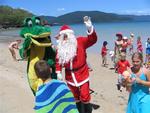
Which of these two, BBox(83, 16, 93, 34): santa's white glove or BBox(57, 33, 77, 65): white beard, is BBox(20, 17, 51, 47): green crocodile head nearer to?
BBox(57, 33, 77, 65): white beard

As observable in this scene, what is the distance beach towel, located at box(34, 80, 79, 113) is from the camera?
5.91m

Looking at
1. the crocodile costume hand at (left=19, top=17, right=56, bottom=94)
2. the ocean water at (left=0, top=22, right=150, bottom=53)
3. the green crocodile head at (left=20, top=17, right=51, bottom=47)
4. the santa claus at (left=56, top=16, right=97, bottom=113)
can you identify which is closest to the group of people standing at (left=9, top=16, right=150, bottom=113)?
the santa claus at (left=56, top=16, right=97, bottom=113)

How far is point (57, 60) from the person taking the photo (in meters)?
8.12

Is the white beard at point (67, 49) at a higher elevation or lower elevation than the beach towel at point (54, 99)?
higher

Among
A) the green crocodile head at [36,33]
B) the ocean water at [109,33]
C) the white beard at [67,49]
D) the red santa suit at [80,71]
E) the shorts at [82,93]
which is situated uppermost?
the green crocodile head at [36,33]

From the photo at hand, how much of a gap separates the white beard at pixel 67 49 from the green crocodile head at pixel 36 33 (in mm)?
479

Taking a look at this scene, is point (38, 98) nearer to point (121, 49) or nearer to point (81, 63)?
point (81, 63)

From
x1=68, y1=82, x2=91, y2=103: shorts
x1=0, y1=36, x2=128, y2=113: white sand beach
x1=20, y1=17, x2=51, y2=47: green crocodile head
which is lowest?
x1=0, y1=36, x2=128, y2=113: white sand beach

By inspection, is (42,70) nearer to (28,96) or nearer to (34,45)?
(34,45)

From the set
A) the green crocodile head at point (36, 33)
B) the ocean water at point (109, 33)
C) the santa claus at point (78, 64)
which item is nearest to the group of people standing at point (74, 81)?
the santa claus at point (78, 64)

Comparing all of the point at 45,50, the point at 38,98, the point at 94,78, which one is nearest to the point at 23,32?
the point at 45,50

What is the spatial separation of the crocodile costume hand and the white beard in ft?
0.68

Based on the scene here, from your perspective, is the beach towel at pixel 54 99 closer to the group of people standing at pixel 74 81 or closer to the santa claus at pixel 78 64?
the group of people standing at pixel 74 81

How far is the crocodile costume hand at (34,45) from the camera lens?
7660 millimetres
